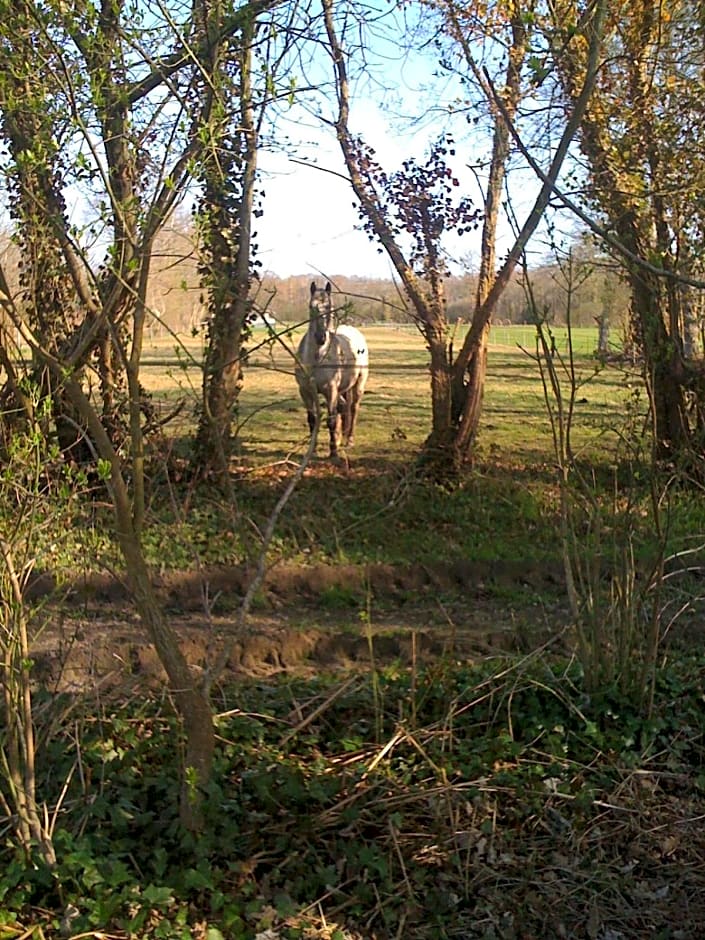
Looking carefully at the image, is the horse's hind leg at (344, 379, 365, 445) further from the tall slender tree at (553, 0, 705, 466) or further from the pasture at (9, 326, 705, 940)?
the pasture at (9, 326, 705, 940)

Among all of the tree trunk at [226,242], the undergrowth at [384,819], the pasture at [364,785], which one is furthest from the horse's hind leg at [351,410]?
the undergrowth at [384,819]

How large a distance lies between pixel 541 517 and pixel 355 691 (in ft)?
16.6

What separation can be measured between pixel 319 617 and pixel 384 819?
12.3 ft

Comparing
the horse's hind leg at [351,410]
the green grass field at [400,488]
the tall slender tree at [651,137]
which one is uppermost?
the tall slender tree at [651,137]

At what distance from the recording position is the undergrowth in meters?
4.12

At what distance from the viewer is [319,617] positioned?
839 centimetres

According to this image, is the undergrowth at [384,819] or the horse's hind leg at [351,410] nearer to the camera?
the undergrowth at [384,819]

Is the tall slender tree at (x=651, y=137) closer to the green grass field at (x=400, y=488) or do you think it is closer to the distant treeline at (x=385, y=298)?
the distant treeline at (x=385, y=298)

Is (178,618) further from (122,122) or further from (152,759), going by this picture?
(122,122)

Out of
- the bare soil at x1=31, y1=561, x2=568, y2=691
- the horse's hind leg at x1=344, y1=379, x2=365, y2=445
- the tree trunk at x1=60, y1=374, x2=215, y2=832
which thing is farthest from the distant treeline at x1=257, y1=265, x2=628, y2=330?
the horse's hind leg at x1=344, y1=379, x2=365, y2=445

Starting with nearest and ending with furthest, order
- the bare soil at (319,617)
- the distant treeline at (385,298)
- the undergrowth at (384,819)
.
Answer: the undergrowth at (384,819) → the distant treeline at (385,298) → the bare soil at (319,617)

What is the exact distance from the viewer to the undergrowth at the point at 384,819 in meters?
4.12

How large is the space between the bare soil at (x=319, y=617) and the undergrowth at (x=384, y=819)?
1.05m

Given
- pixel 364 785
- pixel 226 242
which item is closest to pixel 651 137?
pixel 226 242
